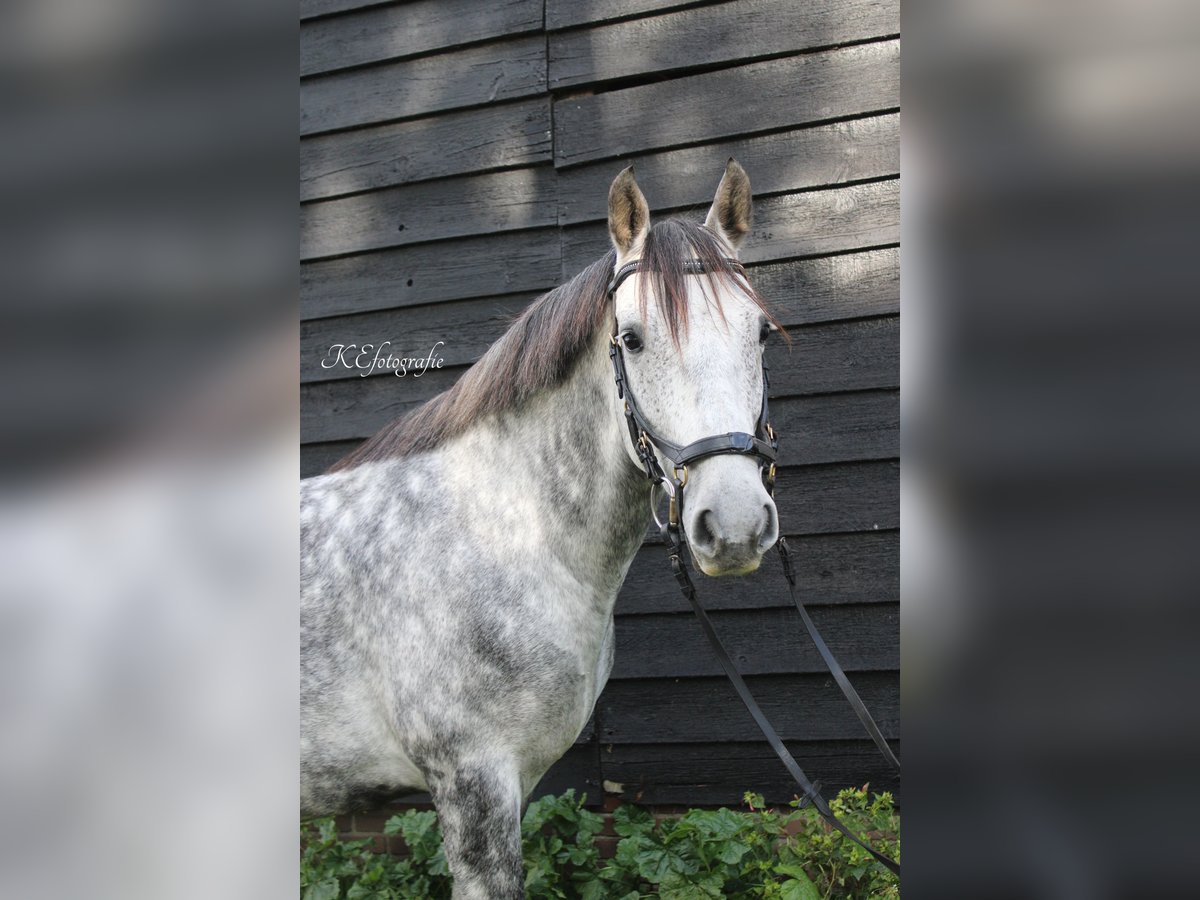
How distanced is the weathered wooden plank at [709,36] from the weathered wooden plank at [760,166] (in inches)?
7.8

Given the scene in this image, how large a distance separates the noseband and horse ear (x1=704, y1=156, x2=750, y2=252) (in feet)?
0.46

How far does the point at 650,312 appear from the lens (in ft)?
5.58

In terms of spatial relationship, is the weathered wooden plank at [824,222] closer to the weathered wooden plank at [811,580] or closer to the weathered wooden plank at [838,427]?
the weathered wooden plank at [838,427]

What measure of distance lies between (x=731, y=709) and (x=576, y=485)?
92 centimetres

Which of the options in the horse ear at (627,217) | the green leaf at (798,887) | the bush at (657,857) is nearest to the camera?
the horse ear at (627,217)

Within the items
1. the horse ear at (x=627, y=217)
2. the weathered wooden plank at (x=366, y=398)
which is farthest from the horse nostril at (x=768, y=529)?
the weathered wooden plank at (x=366, y=398)

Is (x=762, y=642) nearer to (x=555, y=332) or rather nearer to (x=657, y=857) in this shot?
(x=657, y=857)
